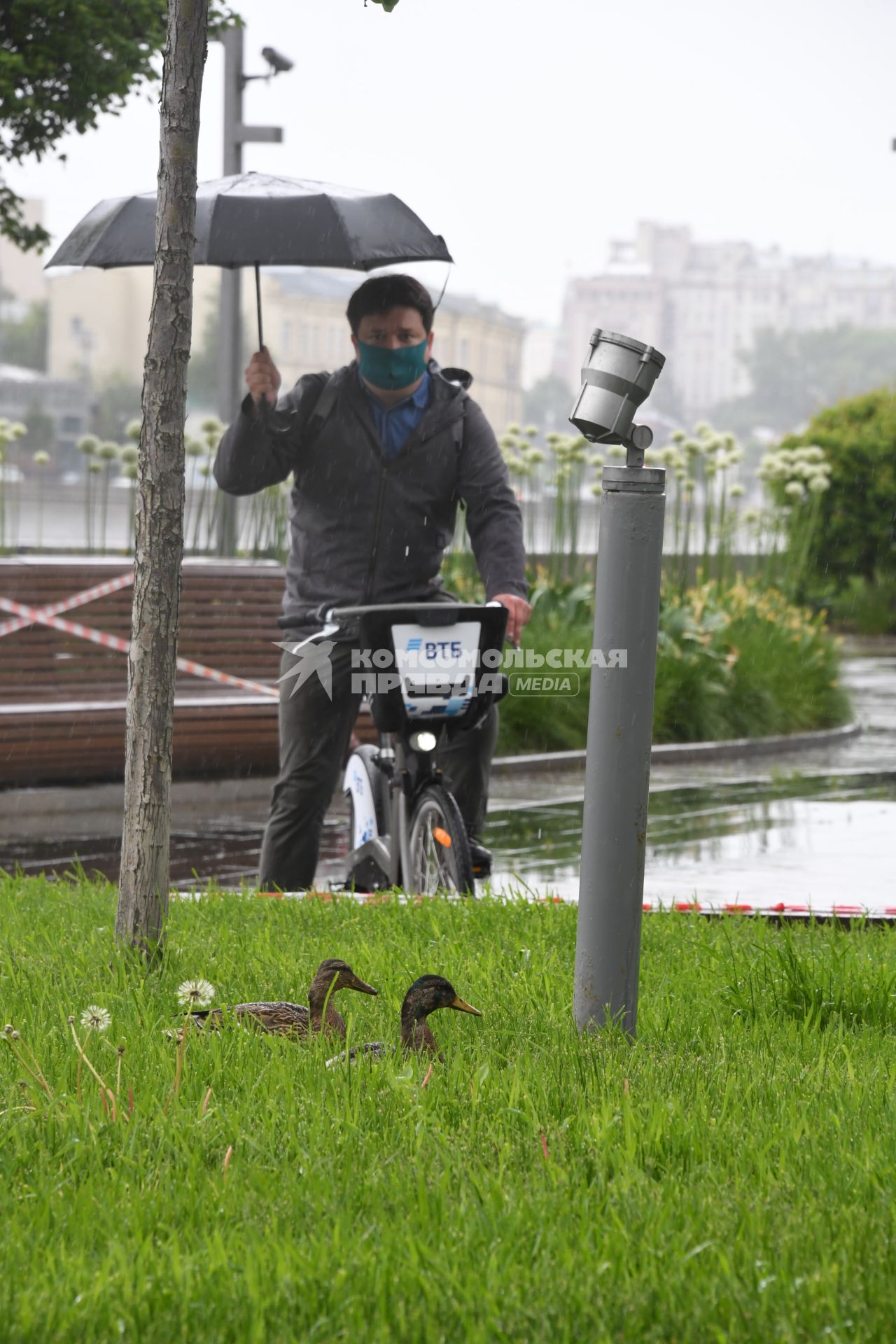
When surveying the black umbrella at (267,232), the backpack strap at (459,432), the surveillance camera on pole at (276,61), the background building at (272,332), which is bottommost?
the backpack strap at (459,432)

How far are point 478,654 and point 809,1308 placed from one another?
10.8ft

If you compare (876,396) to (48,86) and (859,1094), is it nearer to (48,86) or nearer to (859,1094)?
→ (48,86)

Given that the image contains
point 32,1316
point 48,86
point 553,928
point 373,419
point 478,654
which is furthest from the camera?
point 48,86

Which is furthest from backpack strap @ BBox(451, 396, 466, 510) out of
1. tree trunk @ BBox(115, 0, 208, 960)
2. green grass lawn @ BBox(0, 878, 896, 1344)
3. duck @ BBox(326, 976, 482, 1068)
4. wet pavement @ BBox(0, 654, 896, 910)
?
duck @ BBox(326, 976, 482, 1068)

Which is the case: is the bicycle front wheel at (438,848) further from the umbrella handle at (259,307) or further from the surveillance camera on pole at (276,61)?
the surveillance camera on pole at (276,61)

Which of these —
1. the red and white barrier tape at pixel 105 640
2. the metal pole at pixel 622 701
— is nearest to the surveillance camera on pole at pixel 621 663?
the metal pole at pixel 622 701

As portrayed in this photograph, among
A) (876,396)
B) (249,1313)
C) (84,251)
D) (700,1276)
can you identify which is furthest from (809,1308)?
(876,396)

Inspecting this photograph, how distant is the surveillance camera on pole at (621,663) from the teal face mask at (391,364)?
2386 millimetres

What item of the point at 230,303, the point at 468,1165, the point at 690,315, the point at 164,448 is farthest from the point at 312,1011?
the point at 690,315

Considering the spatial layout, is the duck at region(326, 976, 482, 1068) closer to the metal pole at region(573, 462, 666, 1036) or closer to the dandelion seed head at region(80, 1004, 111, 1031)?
the metal pole at region(573, 462, 666, 1036)

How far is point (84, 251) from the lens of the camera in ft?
20.9

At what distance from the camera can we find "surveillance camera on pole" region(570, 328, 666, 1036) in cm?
357

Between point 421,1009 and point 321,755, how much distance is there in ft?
8.36

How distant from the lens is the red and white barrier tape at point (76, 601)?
10336 millimetres
